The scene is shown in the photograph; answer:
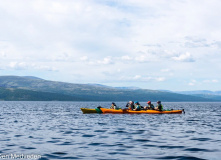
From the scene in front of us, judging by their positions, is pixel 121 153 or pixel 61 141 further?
pixel 61 141

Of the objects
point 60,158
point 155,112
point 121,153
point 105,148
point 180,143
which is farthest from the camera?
point 155,112

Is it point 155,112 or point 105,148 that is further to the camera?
point 155,112

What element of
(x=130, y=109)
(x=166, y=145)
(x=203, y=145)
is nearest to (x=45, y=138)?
(x=166, y=145)

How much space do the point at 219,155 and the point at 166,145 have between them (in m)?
4.02

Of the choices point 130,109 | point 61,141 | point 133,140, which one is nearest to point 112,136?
point 133,140

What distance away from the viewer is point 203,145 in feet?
65.6

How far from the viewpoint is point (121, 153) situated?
56.5 feet

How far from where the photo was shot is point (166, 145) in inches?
784

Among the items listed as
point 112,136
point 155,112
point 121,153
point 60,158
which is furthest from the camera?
point 155,112

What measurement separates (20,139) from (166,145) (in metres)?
10.8

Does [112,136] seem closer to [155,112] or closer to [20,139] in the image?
[20,139]

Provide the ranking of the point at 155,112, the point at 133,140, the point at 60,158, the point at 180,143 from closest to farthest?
the point at 60,158
the point at 180,143
the point at 133,140
the point at 155,112

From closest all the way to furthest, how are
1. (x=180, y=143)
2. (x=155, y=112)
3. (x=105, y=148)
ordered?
(x=105, y=148), (x=180, y=143), (x=155, y=112)

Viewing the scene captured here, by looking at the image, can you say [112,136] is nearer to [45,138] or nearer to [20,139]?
[45,138]
